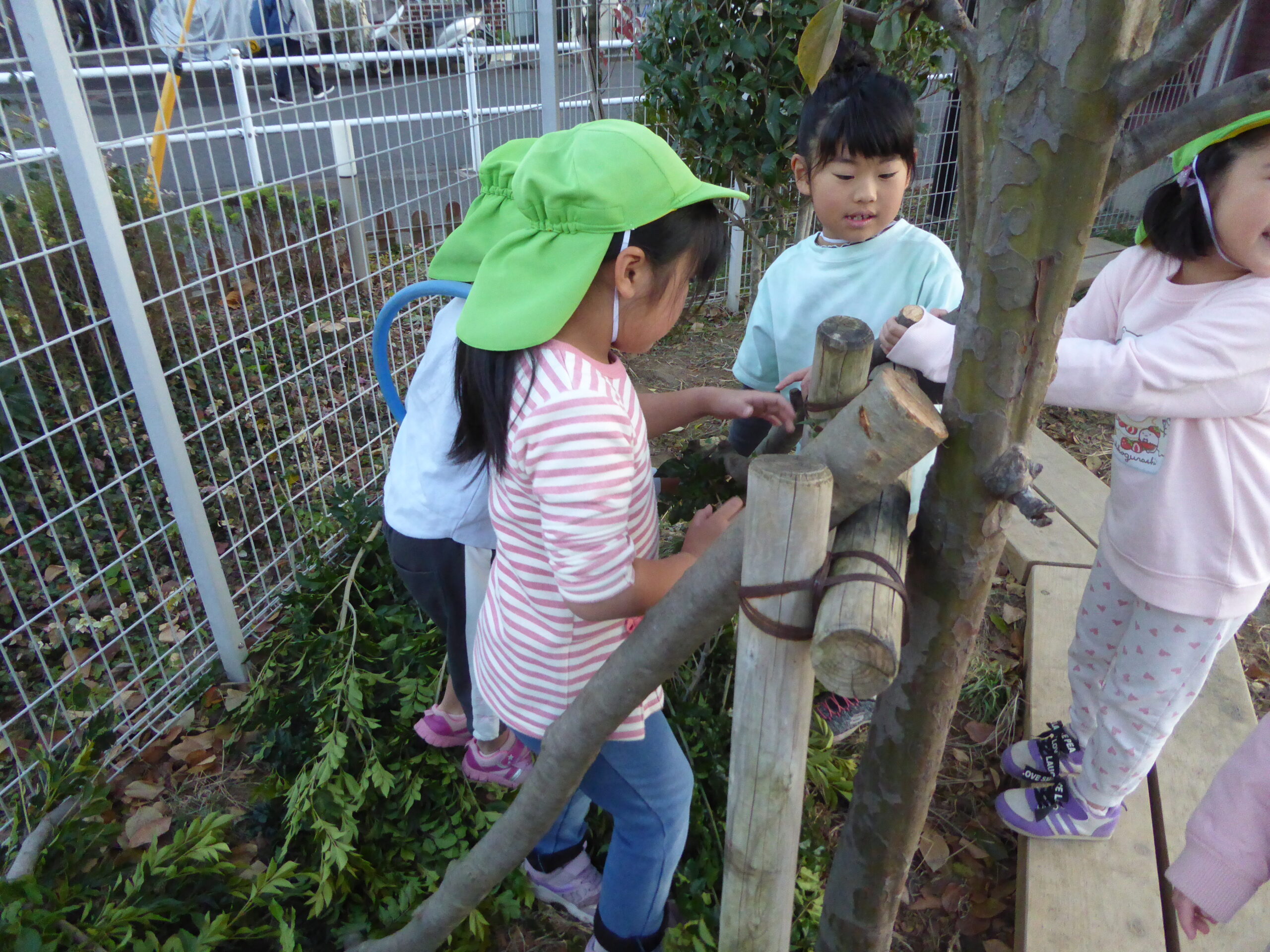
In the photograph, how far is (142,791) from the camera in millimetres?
2238

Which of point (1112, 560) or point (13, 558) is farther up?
point (1112, 560)

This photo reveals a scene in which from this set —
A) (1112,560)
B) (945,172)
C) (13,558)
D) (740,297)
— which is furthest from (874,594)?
(945,172)

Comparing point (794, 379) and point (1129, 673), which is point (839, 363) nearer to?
point (794, 379)

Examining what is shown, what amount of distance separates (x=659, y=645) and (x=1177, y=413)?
A: 1.08 metres

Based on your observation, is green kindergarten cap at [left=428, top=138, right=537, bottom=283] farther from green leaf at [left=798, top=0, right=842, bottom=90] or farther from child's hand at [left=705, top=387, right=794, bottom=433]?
green leaf at [left=798, top=0, right=842, bottom=90]

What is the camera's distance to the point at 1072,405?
58.8 inches

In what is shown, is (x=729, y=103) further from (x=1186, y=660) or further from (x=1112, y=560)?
(x=1186, y=660)

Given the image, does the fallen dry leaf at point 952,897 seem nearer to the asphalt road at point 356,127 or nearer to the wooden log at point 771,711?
the wooden log at point 771,711

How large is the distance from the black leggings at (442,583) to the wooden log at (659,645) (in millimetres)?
610

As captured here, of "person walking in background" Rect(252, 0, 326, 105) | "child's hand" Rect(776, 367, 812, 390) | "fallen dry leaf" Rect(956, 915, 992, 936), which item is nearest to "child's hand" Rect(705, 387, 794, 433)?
"child's hand" Rect(776, 367, 812, 390)

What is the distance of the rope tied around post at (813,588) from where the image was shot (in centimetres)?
94

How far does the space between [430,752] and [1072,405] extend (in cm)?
172

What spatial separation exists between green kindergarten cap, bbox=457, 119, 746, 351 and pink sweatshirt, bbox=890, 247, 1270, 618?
0.47 m

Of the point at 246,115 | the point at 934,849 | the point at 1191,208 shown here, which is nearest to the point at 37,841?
the point at 246,115
